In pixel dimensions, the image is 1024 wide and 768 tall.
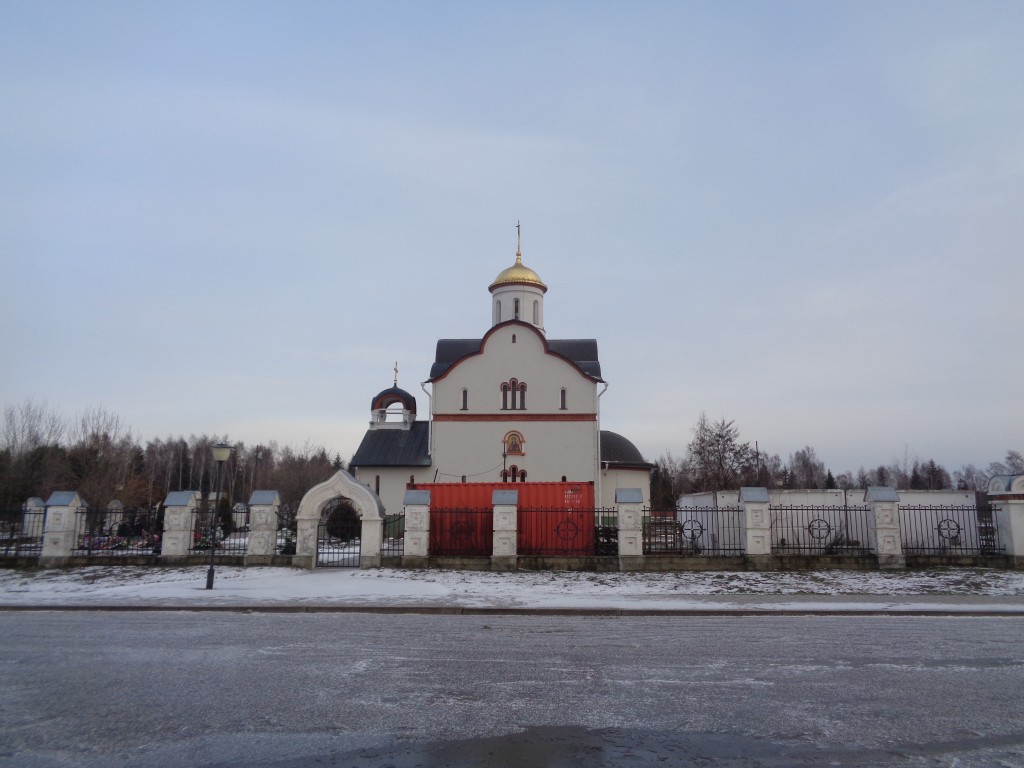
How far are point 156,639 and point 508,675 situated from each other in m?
5.66

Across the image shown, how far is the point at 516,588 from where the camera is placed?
1648 cm

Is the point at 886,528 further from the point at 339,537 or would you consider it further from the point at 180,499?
the point at 339,537

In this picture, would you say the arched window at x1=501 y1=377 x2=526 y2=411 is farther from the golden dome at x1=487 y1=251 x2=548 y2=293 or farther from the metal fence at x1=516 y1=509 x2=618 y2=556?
the metal fence at x1=516 y1=509 x2=618 y2=556

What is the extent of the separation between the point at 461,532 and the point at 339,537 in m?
9.91

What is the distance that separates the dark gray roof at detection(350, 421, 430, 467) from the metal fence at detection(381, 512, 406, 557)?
5.48 meters

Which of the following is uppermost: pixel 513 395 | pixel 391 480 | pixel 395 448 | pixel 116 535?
pixel 513 395

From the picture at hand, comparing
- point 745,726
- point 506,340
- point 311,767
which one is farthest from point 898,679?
point 506,340

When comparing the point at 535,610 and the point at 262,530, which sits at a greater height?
the point at 262,530

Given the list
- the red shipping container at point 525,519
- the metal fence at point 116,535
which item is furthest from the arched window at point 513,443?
the metal fence at point 116,535

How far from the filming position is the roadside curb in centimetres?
1343

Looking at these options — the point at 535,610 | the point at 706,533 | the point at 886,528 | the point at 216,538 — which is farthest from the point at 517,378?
the point at 535,610

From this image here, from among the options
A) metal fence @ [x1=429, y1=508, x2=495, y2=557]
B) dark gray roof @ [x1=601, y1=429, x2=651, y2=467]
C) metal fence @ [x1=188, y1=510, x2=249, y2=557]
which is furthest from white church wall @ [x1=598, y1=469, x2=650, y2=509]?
metal fence @ [x1=188, y1=510, x2=249, y2=557]

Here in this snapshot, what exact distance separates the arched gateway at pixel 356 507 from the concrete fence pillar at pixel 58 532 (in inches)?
259

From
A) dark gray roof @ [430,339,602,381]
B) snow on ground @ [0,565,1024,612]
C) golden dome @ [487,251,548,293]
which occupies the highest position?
golden dome @ [487,251,548,293]
